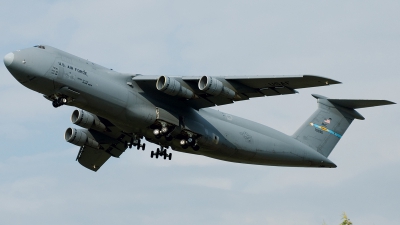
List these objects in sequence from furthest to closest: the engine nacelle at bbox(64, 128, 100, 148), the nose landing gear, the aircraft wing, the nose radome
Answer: the engine nacelle at bbox(64, 128, 100, 148) → the aircraft wing → the nose landing gear → the nose radome

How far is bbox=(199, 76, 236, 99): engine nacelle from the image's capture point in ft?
66.2

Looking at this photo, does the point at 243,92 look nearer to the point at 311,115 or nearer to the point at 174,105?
the point at 174,105

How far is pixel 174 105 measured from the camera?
72.5ft

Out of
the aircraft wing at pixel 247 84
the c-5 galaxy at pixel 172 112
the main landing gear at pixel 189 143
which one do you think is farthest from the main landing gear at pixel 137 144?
the aircraft wing at pixel 247 84

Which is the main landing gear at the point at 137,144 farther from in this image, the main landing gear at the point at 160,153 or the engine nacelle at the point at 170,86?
the engine nacelle at the point at 170,86

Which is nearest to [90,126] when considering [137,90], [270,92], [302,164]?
[137,90]

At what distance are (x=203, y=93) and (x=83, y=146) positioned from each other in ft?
18.3

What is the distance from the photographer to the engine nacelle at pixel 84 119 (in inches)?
878

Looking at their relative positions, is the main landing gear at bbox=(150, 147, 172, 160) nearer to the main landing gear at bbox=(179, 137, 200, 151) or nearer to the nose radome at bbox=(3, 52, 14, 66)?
the main landing gear at bbox=(179, 137, 200, 151)

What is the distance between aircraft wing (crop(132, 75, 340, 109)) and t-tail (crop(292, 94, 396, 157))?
4667mm

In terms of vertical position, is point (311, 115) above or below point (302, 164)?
above

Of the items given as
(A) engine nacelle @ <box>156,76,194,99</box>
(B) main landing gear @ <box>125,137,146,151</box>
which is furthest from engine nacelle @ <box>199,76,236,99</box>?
(B) main landing gear @ <box>125,137,146,151</box>

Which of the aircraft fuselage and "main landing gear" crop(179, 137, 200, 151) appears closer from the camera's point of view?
the aircraft fuselage

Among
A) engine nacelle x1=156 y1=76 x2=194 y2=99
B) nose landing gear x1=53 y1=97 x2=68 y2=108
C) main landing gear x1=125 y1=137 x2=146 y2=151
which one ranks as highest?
engine nacelle x1=156 y1=76 x2=194 y2=99
